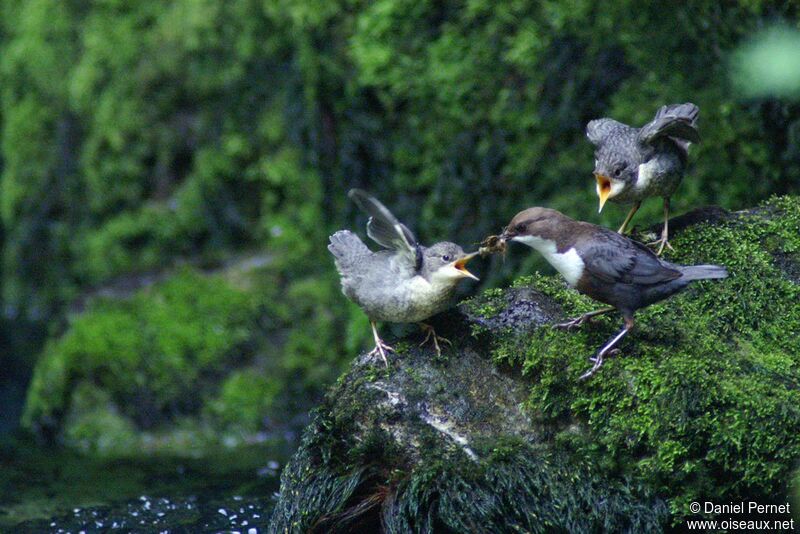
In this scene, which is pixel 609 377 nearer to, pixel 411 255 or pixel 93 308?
pixel 411 255

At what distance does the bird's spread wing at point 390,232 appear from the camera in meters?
4.11

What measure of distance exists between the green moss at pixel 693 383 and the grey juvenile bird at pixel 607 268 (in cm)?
14

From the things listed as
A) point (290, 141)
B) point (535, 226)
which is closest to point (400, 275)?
point (535, 226)

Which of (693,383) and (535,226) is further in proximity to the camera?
(535,226)

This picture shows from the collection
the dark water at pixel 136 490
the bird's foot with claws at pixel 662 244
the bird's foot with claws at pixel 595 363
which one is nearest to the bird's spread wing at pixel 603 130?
the bird's foot with claws at pixel 662 244

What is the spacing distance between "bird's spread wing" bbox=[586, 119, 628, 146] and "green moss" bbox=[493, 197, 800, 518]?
83 centimetres

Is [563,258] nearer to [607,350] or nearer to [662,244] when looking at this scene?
[607,350]

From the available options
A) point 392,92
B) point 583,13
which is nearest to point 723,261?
point 583,13

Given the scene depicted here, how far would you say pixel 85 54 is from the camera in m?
9.86

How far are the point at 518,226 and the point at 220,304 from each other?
15.0 ft

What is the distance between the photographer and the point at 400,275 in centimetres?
429

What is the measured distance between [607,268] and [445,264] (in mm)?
730

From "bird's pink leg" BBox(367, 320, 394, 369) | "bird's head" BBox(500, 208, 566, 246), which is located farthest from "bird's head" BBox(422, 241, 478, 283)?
"bird's pink leg" BBox(367, 320, 394, 369)

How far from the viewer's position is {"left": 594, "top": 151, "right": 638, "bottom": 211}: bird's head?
466cm
